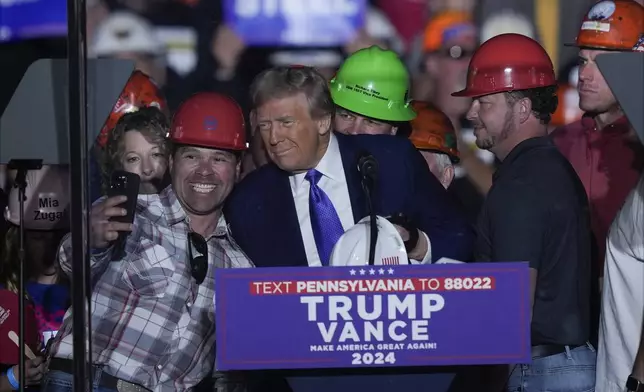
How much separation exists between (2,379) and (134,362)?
0.68 m

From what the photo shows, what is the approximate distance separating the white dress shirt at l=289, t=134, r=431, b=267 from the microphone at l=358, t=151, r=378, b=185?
0.23 feet

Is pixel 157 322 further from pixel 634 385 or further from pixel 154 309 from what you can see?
pixel 634 385

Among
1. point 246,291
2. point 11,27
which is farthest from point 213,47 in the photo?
point 246,291

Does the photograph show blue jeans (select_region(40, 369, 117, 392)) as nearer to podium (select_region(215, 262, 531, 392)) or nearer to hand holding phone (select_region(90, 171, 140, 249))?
hand holding phone (select_region(90, 171, 140, 249))

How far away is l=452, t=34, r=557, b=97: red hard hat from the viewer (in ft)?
11.6

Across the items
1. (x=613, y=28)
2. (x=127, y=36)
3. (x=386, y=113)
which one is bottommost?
(x=386, y=113)

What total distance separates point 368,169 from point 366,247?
29cm

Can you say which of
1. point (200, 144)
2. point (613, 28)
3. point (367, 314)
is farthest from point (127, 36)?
point (367, 314)

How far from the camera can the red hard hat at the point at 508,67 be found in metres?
3.53

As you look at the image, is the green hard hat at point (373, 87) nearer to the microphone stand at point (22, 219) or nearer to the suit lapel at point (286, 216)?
the suit lapel at point (286, 216)

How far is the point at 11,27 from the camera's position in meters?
4.67

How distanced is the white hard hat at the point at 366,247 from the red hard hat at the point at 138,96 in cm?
135

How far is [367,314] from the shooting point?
9.25ft

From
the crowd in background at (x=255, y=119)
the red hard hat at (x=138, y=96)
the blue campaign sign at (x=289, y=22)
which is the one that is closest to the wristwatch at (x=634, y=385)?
the crowd in background at (x=255, y=119)
